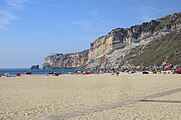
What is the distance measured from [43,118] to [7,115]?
188cm

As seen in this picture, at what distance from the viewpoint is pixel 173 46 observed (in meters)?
119

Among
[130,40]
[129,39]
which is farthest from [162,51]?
[129,39]

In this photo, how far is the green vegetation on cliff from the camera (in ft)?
356

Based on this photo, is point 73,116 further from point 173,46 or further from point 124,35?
point 124,35

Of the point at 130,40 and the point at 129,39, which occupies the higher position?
the point at 129,39

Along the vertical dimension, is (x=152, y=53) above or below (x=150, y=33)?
below

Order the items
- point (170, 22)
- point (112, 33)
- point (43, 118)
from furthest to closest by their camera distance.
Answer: point (112, 33)
point (170, 22)
point (43, 118)

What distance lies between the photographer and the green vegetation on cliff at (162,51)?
108500 mm

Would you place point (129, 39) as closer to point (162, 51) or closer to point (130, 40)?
point (130, 40)

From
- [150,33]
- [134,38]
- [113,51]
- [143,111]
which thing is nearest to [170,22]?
[150,33]

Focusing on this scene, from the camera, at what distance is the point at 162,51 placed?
125 meters

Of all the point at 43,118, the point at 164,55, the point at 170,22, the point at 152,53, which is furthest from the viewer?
the point at 170,22

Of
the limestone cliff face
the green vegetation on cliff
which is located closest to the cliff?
the limestone cliff face

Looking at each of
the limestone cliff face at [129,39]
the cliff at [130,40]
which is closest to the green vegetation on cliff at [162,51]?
the cliff at [130,40]
